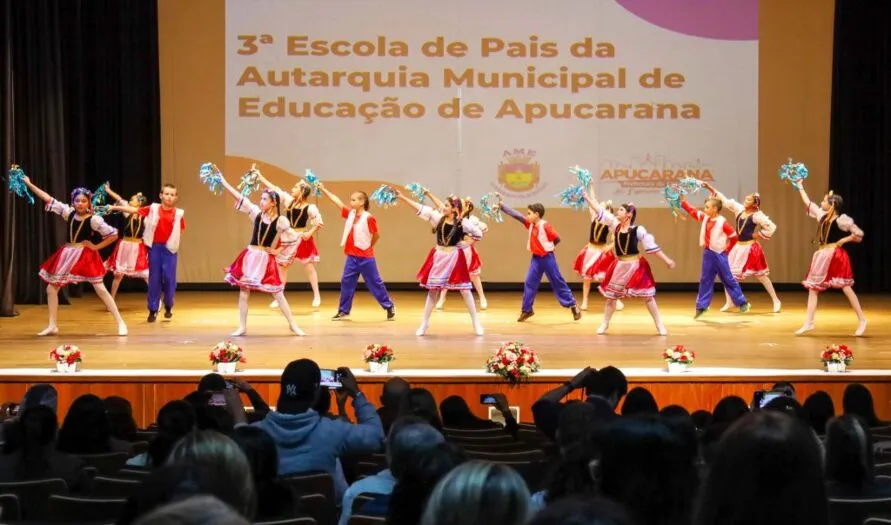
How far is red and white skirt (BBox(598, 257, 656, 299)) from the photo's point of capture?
1023cm

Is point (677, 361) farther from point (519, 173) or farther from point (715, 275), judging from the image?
point (519, 173)

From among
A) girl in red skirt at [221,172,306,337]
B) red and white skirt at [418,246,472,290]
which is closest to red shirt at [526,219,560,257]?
red and white skirt at [418,246,472,290]

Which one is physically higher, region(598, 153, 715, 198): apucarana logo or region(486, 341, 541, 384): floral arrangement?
region(598, 153, 715, 198): apucarana logo

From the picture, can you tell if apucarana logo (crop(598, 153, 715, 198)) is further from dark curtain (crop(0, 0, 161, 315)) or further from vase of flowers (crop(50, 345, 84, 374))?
vase of flowers (crop(50, 345, 84, 374))

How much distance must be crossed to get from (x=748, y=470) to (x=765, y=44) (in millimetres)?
13849

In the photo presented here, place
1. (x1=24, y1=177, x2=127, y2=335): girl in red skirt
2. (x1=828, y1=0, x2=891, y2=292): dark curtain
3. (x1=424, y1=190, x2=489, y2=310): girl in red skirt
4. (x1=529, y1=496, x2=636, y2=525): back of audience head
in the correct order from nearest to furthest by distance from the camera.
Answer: (x1=529, y1=496, x2=636, y2=525): back of audience head, (x1=24, y1=177, x2=127, y2=335): girl in red skirt, (x1=424, y1=190, x2=489, y2=310): girl in red skirt, (x1=828, y1=0, x2=891, y2=292): dark curtain

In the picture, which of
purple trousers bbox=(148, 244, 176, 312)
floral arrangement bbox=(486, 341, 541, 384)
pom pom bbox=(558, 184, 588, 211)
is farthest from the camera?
purple trousers bbox=(148, 244, 176, 312)

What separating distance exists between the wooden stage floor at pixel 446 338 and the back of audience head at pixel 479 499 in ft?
18.8

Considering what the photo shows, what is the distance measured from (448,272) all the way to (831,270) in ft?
11.2

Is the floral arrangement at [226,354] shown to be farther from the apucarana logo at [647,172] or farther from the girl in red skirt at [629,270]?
the apucarana logo at [647,172]

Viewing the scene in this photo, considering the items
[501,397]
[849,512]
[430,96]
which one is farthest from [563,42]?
[849,512]

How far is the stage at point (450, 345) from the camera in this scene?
24.8 feet

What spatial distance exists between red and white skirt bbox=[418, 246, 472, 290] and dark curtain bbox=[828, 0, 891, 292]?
667 centimetres

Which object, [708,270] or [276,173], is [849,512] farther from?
[276,173]
